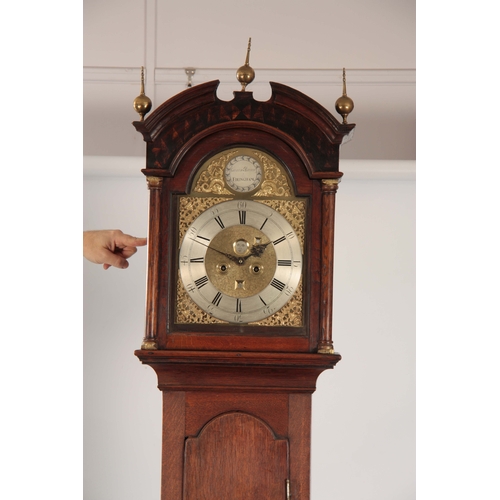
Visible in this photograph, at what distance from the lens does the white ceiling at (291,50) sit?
7.21 ft

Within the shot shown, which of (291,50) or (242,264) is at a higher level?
(291,50)

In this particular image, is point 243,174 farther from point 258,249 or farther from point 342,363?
point 342,363

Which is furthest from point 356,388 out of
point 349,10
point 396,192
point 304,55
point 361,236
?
point 349,10

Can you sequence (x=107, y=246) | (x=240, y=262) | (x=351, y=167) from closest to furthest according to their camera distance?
(x=240, y=262) → (x=107, y=246) → (x=351, y=167)

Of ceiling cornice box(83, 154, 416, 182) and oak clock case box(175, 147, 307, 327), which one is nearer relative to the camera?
oak clock case box(175, 147, 307, 327)

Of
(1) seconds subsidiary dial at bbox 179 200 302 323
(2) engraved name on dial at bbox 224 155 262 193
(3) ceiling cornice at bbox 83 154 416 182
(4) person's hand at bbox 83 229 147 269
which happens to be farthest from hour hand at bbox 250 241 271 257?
(3) ceiling cornice at bbox 83 154 416 182

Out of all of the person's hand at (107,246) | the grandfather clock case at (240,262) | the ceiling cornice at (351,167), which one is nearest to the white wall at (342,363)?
the ceiling cornice at (351,167)

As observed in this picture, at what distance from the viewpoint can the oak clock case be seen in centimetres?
151

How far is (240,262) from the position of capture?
1505 mm

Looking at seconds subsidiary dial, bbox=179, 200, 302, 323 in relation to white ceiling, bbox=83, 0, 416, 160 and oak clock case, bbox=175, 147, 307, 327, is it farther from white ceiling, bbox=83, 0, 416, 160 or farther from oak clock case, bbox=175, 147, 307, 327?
white ceiling, bbox=83, 0, 416, 160

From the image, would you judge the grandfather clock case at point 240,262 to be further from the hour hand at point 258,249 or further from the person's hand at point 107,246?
the person's hand at point 107,246

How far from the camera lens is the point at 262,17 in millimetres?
2211

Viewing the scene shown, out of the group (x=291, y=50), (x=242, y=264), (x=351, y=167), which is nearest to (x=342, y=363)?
(x=351, y=167)

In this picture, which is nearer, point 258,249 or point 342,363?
point 258,249
